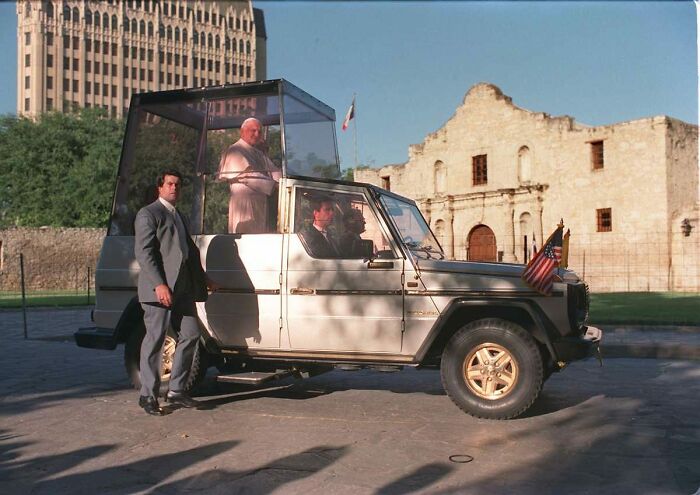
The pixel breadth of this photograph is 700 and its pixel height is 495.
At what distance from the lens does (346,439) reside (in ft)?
16.9

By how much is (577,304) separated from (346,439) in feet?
7.60

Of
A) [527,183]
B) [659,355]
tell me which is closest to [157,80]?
[527,183]

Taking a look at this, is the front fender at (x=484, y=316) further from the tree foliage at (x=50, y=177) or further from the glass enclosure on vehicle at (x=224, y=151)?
the tree foliage at (x=50, y=177)

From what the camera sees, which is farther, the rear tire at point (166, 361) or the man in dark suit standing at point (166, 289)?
the rear tire at point (166, 361)

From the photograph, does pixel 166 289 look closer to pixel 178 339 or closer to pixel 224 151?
pixel 178 339

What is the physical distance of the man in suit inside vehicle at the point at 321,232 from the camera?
6195mm

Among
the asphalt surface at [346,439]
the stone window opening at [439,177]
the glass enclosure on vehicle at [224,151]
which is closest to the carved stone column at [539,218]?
the stone window opening at [439,177]

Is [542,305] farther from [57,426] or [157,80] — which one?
[157,80]

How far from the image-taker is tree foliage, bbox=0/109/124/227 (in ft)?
157

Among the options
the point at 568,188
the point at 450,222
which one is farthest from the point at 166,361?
the point at 450,222

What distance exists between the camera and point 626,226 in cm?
3384

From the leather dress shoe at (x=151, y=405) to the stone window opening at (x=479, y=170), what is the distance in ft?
117

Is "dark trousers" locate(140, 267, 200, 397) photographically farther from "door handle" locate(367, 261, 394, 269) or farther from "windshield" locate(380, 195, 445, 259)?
"windshield" locate(380, 195, 445, 259)

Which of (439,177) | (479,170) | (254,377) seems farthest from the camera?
(439,177)
